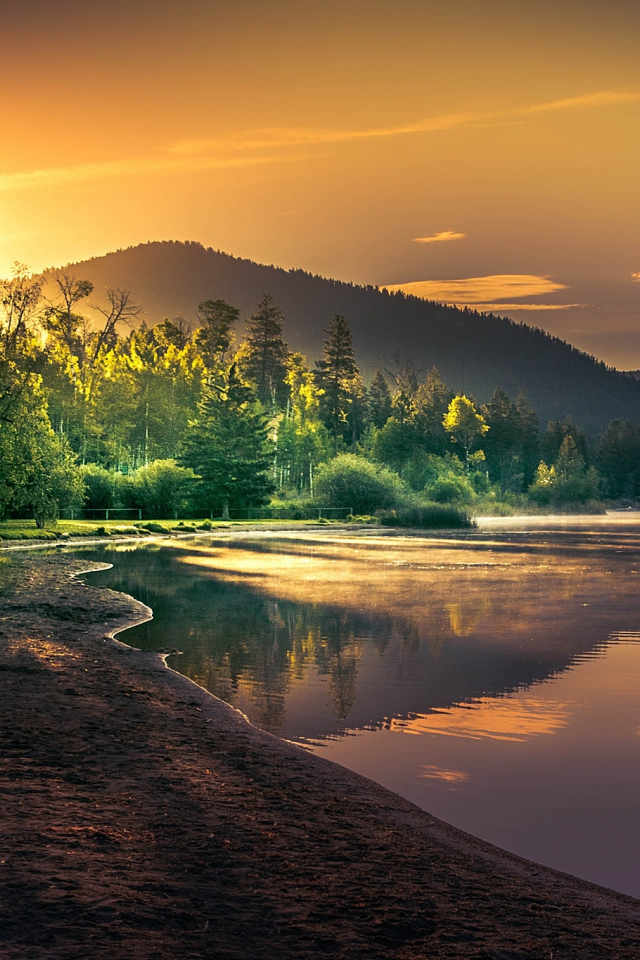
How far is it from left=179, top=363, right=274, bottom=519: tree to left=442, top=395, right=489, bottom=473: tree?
2449 inches

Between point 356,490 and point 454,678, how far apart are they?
7508 cm

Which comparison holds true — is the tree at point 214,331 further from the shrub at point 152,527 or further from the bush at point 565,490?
the shrub at point 152,527

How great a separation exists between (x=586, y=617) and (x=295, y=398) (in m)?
107

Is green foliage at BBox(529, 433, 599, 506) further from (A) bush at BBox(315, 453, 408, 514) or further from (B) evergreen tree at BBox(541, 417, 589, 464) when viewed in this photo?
(A) bush at BBox(315, 453, 408, 514)

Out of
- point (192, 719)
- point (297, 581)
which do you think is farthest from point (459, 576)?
point (192, 719)

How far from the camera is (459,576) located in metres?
36.3

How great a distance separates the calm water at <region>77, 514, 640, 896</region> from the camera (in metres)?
9.23

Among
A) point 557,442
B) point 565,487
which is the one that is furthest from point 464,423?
point 557,442

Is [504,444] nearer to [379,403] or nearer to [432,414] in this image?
[432,414]

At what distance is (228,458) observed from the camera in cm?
8519

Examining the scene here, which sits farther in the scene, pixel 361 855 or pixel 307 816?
pixel 307 816

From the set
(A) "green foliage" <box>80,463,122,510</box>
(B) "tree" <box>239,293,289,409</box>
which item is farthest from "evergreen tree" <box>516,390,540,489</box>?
(A) "green foliage" <box>80,463,122,510</box>

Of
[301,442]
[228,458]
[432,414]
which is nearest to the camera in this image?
[228,458]

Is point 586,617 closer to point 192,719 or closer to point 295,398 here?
point 192,719
